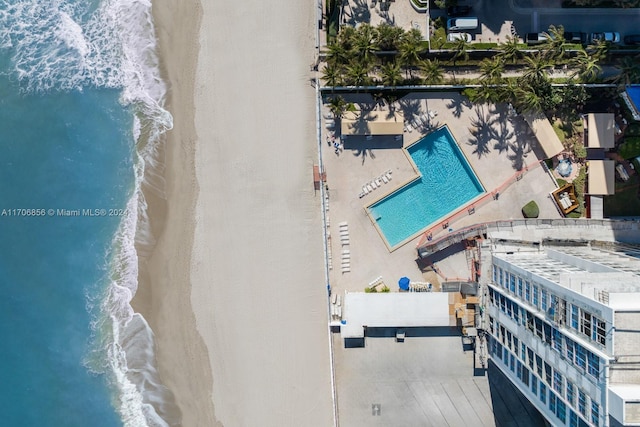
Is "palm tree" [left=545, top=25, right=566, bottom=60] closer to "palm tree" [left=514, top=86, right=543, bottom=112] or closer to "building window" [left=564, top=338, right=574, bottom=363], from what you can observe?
"palm tree" [left=514, top=86, right=543, bottom=112]

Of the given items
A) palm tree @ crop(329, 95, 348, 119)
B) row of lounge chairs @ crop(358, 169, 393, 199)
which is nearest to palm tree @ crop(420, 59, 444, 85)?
palm tree @ crop(329, 95, 348, 119)

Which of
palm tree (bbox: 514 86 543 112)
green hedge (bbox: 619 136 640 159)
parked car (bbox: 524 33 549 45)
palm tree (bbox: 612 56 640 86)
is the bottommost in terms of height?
green hedge (bbox: 619 136 640 159)

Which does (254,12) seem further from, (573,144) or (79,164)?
(573,144)

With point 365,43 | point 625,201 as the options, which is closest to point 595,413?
point 625,201

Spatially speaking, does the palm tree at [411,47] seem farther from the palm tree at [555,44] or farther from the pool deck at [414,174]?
the palm tree at [555,44]

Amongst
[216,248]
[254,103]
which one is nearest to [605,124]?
[254,103]
